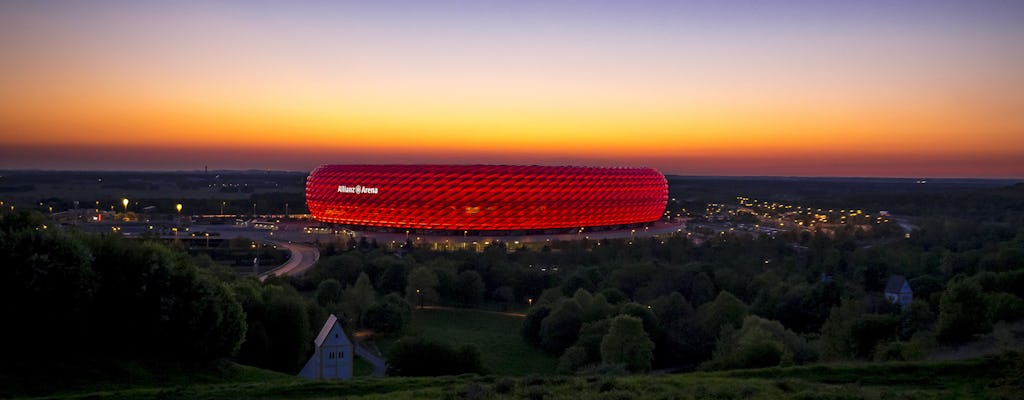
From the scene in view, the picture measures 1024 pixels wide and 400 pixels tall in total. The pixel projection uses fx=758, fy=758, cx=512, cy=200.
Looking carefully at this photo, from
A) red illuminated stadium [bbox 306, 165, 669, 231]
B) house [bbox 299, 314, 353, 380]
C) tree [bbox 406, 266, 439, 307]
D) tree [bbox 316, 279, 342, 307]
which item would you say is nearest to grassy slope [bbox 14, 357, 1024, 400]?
house [bbox 299, 314, 353, 380]

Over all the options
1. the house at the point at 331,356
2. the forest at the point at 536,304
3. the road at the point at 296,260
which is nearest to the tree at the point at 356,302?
the forest at the point at 536,304

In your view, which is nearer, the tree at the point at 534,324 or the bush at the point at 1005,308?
the bush at the point at 1005,308

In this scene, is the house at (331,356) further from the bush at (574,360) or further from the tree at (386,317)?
the tree at (386,317)

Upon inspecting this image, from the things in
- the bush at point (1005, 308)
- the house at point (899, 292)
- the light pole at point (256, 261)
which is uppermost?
the bush at point (1005, 308)

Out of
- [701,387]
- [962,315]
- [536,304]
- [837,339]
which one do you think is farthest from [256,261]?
[701,387]

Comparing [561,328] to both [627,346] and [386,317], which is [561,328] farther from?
[386,317]

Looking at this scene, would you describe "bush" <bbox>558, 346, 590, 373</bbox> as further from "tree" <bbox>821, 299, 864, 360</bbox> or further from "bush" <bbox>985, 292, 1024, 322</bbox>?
"bush" <bbox>985, 292, 1024, 322</bbox>
